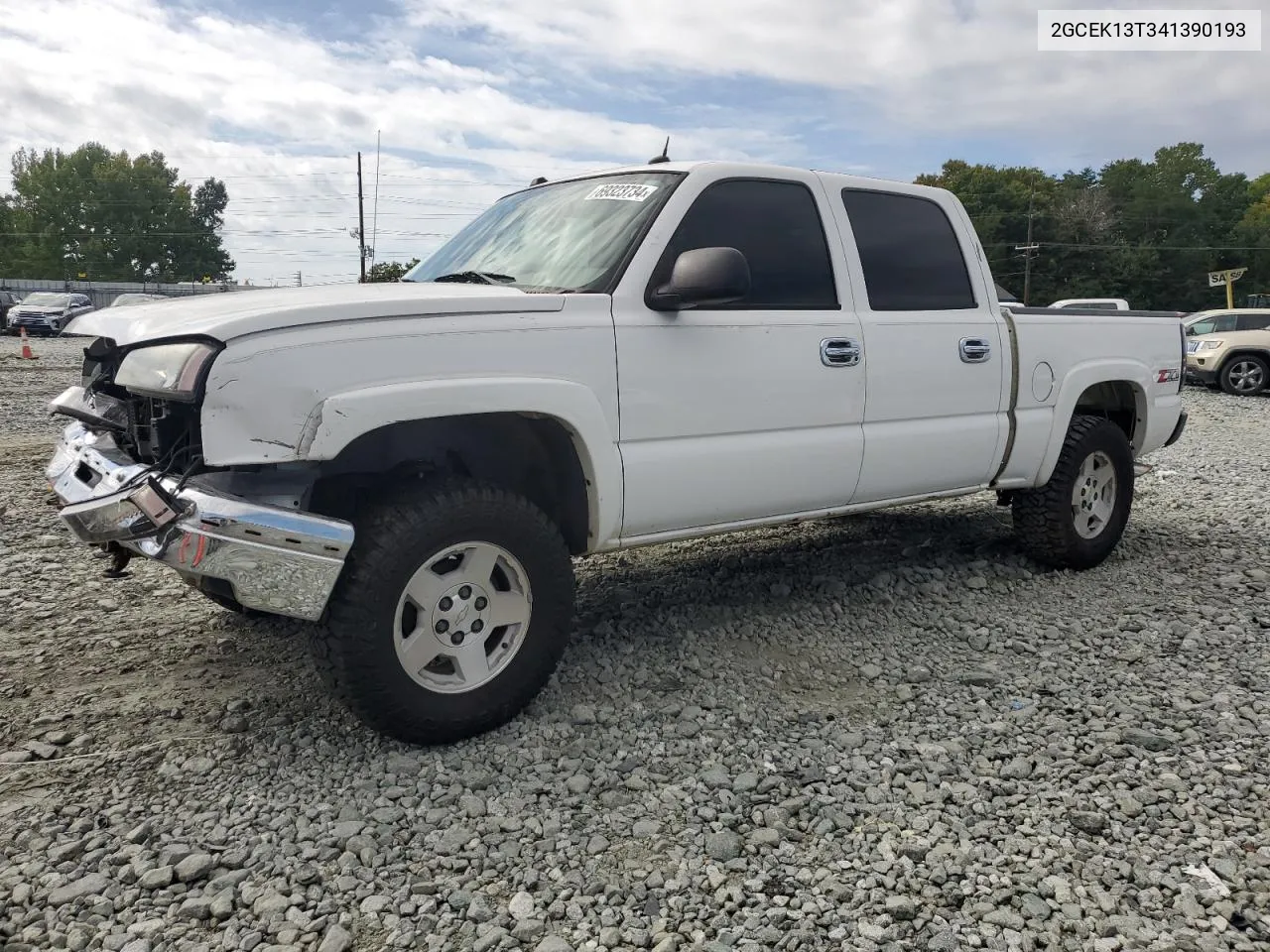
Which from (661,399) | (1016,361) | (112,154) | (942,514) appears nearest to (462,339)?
(661,399)

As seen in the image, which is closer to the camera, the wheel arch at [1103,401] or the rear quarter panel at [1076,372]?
the rear quarter panel at [1076,372]

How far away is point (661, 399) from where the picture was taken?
3422 millimetres

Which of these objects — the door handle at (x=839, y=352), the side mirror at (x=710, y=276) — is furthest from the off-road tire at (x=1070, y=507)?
the side mirror at (x=710, y=276)

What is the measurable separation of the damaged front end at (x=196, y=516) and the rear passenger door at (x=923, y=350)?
7.77ft

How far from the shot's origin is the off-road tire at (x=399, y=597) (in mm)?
2814

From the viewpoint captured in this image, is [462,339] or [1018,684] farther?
[1018,684]

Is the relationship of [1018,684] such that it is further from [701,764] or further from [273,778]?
[273,778]

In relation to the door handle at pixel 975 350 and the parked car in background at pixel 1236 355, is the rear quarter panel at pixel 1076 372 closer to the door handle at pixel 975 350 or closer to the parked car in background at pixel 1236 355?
the door handle at pixel 975 350

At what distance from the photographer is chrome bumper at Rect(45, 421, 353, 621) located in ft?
8.66

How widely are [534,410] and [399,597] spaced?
0.73m

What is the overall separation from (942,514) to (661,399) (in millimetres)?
3913

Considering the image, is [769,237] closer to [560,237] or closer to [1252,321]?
[560,237]

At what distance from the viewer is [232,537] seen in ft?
8.64

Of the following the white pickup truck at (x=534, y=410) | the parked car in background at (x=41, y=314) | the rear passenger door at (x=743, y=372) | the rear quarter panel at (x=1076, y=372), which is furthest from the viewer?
the parked car in background at (x=41, y=314)
